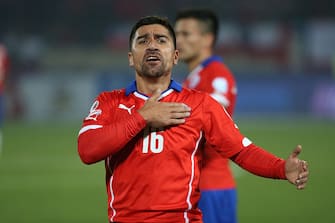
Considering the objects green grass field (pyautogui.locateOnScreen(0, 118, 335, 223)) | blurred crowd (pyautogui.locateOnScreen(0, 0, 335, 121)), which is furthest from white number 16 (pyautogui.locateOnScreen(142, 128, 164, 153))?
blurred crowd (pyautogui.locateOnScreen(0, 0, 335, 121))

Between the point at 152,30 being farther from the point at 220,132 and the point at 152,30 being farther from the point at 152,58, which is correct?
the point at 220,132

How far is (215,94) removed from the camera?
16.3 ft

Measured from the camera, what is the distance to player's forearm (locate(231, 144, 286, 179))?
11.1 ft

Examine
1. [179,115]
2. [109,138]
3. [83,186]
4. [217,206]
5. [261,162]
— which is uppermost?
[179,115]

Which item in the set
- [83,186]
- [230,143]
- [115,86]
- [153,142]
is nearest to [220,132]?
[230,143]

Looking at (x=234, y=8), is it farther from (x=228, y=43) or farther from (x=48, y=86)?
(x=48, y=86)

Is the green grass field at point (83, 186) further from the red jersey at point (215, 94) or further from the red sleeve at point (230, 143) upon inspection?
the red sleeve at point (230, 143)

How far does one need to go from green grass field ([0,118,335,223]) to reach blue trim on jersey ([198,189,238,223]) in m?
2.84

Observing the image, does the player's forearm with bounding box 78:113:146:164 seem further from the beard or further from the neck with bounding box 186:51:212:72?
the neck with bounding box 186:51:212:72

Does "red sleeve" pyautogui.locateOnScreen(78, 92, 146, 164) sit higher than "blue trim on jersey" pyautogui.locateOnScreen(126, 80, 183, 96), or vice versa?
"blue trim on jersey" pyautogui.locateOnScreen(126, 80, 183, 96)

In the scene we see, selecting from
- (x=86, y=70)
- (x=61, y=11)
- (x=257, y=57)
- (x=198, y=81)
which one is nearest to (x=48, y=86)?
(x=86, y=70)

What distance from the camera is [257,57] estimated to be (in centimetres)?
2645

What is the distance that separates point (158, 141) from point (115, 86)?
769 inches

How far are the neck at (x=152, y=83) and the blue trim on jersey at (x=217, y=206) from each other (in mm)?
1417
